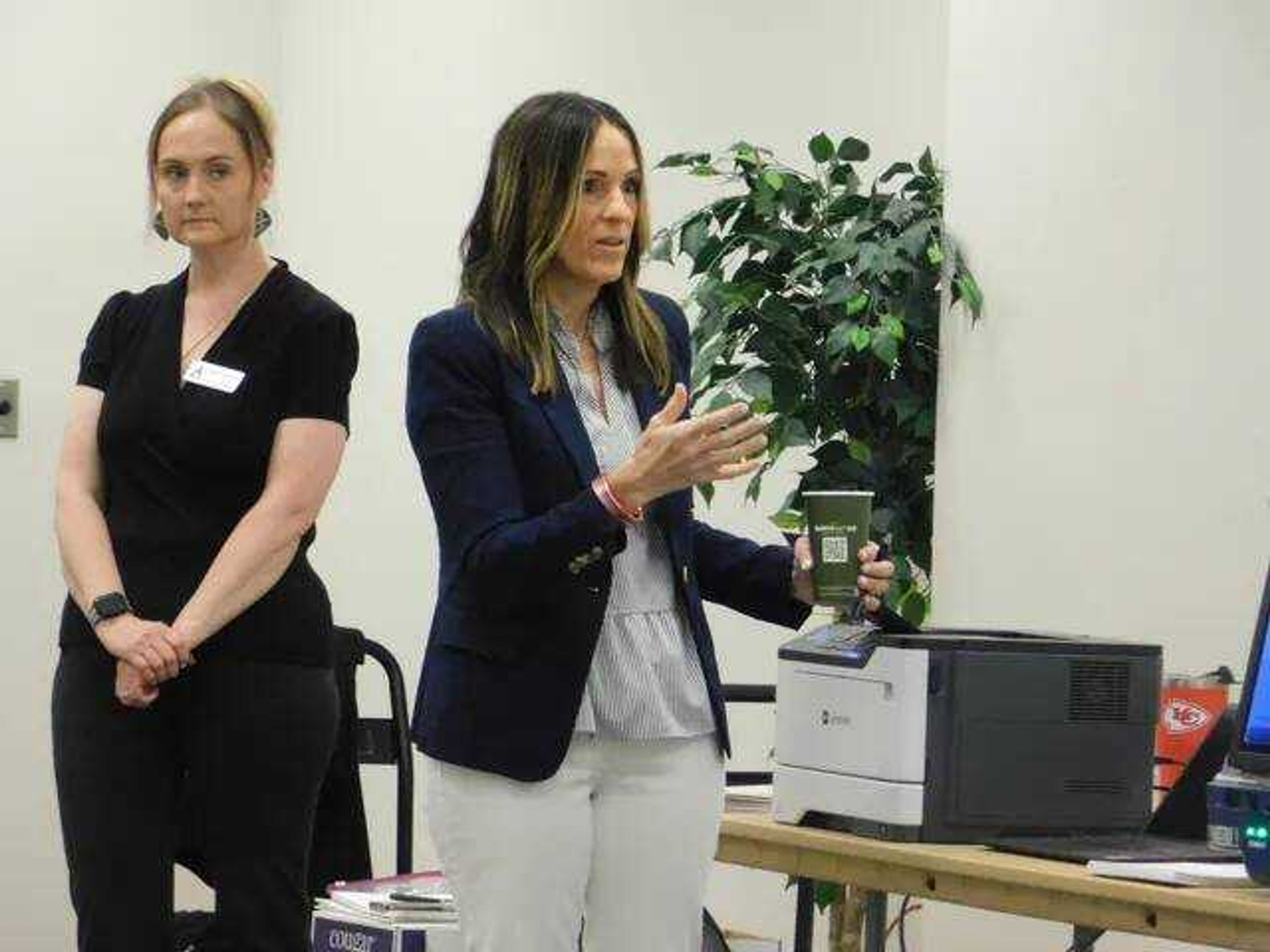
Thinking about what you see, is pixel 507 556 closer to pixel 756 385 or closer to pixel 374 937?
pixel 374 937

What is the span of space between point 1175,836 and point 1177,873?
14.1 inches

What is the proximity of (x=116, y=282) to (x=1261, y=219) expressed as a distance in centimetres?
306

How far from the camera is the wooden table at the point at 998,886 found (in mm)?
2504

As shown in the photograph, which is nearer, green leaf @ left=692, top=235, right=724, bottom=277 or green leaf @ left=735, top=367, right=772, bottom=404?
green leaf @ left=735, top=367, right=772, bottom=404

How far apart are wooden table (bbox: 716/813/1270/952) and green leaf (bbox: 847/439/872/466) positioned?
1.18 meters

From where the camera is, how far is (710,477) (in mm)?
2205

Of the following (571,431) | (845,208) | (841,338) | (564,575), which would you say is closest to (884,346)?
(841,338)

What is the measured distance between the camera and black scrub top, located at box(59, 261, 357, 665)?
112 inches

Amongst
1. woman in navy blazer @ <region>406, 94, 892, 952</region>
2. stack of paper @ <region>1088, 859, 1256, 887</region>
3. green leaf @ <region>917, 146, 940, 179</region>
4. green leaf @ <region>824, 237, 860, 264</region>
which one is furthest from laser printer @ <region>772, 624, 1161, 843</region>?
green leaf @ <region>917, 146, 940, 179</region>

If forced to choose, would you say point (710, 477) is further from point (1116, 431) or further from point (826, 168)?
point (826, 168)

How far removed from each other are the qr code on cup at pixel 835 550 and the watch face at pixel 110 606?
2.98ft

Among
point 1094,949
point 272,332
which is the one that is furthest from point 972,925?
point 272,332

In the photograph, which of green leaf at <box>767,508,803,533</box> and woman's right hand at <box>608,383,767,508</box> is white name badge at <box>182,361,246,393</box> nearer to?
woman's right hand at <box>608,383,767,508</box>

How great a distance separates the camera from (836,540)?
2.46 meters
